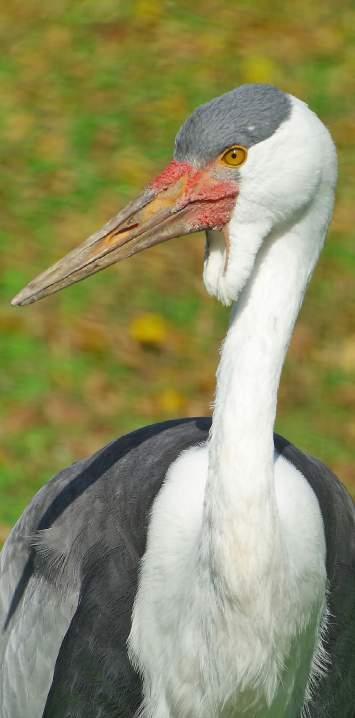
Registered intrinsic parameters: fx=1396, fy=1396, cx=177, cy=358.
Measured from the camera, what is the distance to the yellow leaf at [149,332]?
6.34 m

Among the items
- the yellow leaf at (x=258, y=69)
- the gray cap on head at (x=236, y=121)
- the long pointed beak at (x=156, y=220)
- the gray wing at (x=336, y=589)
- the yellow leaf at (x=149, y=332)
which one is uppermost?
the yellow leaf at (x=258, y=69)

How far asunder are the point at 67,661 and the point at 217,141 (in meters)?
1.58

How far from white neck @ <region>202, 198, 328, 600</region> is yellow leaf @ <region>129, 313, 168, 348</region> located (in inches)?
116

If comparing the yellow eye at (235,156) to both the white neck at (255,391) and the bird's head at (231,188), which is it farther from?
the white neck at (255,391)

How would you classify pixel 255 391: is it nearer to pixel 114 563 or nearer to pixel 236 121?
pixel 236 121

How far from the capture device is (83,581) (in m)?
4.03

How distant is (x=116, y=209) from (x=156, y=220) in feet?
12.0

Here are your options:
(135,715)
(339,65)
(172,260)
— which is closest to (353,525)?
(135,715)

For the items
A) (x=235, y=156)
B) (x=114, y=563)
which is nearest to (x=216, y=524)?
(x=114, y=563)

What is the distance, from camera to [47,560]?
13.8 feet

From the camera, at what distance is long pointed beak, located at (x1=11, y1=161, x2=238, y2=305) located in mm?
3359

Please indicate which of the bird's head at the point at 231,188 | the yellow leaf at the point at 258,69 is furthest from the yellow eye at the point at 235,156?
the yellow leaf at the point at 258,69

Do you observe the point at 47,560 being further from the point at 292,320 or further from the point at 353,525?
the point at 292,320

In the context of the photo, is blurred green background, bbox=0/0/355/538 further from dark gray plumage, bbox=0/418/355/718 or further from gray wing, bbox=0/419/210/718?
dark gray plumage, bbox=0/418/355/718
